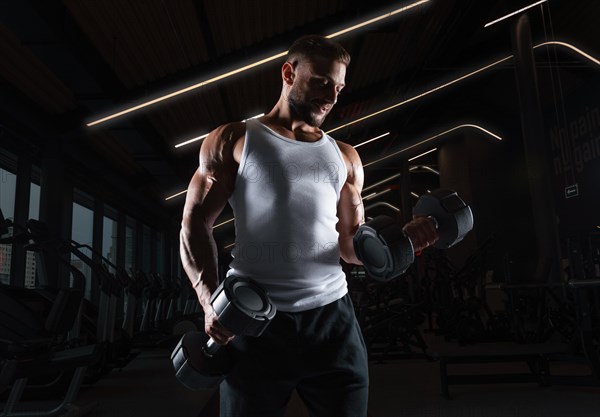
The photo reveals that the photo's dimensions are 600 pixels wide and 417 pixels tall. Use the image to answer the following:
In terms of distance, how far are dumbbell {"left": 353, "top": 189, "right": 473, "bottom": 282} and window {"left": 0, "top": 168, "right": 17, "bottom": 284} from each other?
441 cm

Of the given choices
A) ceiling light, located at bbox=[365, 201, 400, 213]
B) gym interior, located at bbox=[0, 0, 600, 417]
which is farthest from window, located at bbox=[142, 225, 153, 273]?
ceiling light, located at bbox=[365, 201, 400, 213]

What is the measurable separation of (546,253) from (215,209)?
4723 millimetres

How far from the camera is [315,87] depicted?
97 centimetres

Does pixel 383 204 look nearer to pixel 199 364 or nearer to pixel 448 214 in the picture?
pixel 448 214

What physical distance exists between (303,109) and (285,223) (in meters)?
0.23

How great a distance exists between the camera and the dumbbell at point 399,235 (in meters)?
0.87

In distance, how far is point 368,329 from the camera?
4309 mm

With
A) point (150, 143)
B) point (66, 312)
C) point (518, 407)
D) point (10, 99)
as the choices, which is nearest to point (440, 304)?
point (518, 407)

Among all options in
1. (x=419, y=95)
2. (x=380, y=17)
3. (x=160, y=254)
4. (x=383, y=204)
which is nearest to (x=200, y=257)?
(x=380, y=17)

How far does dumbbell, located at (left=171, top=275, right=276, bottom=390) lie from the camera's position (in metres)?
0.81

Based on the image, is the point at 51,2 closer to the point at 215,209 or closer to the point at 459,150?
the point at 215,209

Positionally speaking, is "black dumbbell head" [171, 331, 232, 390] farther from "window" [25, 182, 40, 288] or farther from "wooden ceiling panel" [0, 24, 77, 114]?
"window" [25, 182, 40, 288]

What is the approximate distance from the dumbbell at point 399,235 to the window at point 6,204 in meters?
4.41

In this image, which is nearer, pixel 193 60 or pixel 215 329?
pixel 215 329
